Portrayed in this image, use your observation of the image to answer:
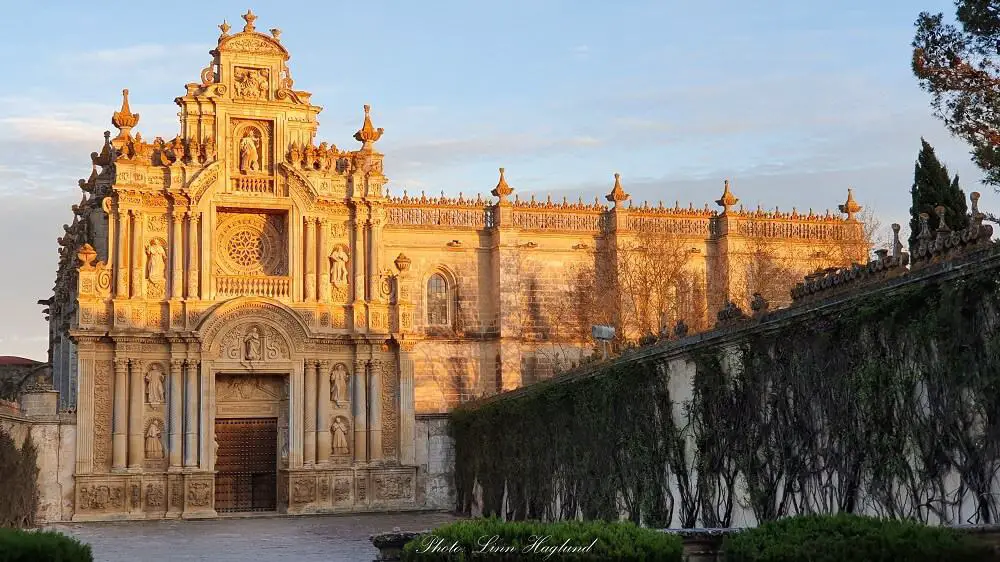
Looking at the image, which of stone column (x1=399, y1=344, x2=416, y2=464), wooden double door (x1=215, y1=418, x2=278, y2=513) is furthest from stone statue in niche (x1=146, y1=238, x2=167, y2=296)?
stone column (x1=399, y1=344, x2=416, y2=464)

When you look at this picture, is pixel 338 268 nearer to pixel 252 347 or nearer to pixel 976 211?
pixel 252 347

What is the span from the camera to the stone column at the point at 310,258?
3719 cm

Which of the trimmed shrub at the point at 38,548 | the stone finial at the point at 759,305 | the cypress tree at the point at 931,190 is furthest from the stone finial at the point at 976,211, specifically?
the cypress tree at the point at 931,190

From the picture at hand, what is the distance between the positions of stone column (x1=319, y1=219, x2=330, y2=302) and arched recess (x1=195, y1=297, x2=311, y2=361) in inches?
52.7

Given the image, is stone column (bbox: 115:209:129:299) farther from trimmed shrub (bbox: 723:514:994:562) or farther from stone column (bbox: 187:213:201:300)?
trimmed shrub (bbox: 723:514:994:562)

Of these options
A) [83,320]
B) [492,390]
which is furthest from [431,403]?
[83,320]

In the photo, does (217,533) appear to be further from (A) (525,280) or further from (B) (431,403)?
(A) (525,280)

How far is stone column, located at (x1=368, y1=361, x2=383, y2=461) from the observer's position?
3716 cm

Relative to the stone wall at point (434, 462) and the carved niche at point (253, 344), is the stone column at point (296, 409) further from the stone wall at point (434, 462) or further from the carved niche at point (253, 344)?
the stone wall at point (434, 462)

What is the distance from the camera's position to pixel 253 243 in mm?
37969

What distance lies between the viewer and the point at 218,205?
36.9 metres

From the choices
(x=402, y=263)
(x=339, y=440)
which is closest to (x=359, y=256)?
(x=402, y=263)

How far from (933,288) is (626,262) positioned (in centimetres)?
2691

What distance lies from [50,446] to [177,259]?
236 inches
